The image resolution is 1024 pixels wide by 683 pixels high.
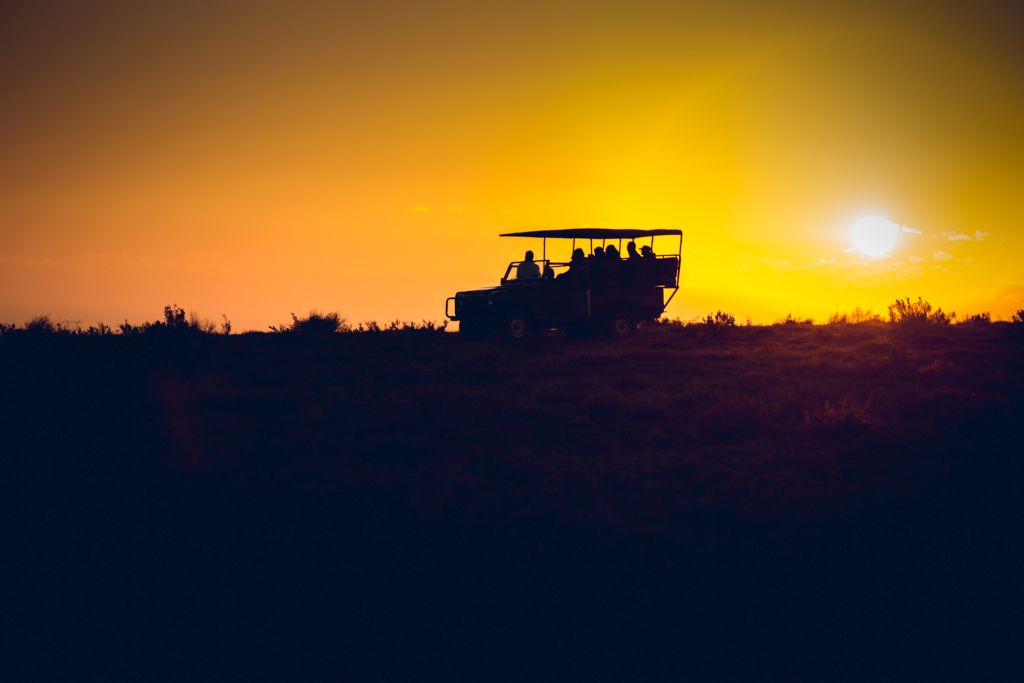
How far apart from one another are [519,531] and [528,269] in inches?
640

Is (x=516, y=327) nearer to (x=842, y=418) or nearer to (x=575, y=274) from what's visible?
(x=575, y=274)

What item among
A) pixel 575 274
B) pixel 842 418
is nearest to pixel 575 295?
pixel 575 274

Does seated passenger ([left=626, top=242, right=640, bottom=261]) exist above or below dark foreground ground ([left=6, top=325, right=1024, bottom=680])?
above

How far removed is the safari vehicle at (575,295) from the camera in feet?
74.9

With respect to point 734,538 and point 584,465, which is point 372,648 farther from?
point 584,465

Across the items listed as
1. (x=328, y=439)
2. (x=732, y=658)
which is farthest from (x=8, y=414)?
(x=732, y=658)

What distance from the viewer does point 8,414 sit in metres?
11.5

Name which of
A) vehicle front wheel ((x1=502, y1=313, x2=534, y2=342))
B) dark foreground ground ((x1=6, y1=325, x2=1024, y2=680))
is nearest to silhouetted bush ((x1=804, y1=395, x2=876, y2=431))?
dark foreground ground ((x1=6, y1=325, x2=1024, y2=680))

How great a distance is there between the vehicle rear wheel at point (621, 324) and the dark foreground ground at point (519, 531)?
34.6 ft

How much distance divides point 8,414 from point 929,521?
1033cm

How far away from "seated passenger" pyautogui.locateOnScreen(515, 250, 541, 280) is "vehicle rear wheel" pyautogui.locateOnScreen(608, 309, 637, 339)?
238 centimetres

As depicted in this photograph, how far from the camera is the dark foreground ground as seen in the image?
5395 millimetres

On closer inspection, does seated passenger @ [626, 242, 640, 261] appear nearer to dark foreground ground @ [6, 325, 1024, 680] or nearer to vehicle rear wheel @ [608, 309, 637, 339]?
vehicle rear wheel @ [608, 309, 637, 339]

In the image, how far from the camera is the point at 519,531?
7012 mm
